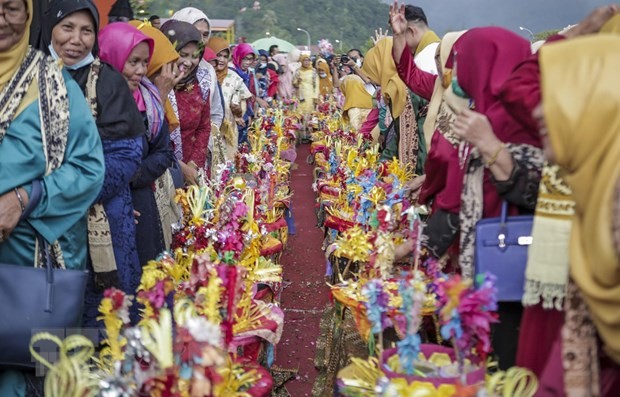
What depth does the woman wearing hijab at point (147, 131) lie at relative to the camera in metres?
3.73

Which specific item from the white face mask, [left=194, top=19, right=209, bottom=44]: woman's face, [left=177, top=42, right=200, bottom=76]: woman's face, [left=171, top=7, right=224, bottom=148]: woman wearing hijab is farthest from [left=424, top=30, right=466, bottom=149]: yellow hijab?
the white face mask

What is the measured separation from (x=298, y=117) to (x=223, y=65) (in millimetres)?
8636

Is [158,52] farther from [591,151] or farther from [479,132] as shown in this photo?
[591,151]

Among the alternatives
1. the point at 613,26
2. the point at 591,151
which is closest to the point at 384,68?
the point at 613,26

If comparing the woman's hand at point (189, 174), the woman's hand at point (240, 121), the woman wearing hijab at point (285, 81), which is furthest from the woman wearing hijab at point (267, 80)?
the woman's hand at point (189, 174)

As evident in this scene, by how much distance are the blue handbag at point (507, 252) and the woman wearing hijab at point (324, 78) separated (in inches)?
614

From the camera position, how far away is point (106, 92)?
3156 mm

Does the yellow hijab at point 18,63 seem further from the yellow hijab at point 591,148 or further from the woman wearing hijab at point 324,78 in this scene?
the woman wearing hijab at point 324,78

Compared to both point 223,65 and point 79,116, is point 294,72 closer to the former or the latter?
point 223,65

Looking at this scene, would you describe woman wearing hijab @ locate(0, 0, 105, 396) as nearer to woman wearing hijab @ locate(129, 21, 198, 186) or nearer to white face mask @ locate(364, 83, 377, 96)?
woman wearing hijab @ locate(129, 21, 198, 186)

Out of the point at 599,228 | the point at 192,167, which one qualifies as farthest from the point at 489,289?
the point at 192,167

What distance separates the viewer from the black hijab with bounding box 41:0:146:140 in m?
3.16

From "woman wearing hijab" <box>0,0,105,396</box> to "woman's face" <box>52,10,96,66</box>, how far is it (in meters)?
0.42

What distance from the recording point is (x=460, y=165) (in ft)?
9.60
